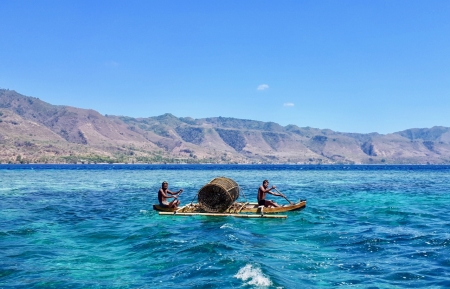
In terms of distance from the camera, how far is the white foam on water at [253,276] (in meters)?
12.5

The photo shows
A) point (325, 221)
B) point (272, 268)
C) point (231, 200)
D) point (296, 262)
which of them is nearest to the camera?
point (272, 268)

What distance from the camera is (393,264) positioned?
14602mm

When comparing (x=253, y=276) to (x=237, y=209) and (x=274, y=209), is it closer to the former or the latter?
(x=237, y=209)

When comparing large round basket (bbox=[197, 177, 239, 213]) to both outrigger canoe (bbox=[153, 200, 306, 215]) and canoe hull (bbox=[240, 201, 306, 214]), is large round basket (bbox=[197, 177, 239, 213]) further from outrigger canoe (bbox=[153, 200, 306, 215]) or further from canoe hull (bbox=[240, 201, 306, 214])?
canoe hull (bbox=[240, 201, 306, 214])

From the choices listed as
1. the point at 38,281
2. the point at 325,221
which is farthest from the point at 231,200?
the point at 38,281

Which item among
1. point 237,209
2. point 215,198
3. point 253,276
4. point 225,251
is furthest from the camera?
point 237,209

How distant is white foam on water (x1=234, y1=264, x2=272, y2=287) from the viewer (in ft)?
40.9

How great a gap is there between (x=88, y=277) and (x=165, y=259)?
10.2 feet

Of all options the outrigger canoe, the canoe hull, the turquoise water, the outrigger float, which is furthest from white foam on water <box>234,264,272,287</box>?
the canoe hull

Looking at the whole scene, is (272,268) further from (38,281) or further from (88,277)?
(38,281)

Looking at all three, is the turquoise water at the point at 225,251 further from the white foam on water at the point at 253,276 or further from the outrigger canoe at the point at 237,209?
the outrigger canoe at the point at 237,209

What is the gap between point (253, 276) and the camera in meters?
13.0

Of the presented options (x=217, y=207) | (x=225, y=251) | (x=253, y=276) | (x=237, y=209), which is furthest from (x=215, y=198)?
(x=253, y=276)

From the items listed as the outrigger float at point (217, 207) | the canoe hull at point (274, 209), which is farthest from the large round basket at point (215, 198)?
the canoe hull at point (274, 209)
